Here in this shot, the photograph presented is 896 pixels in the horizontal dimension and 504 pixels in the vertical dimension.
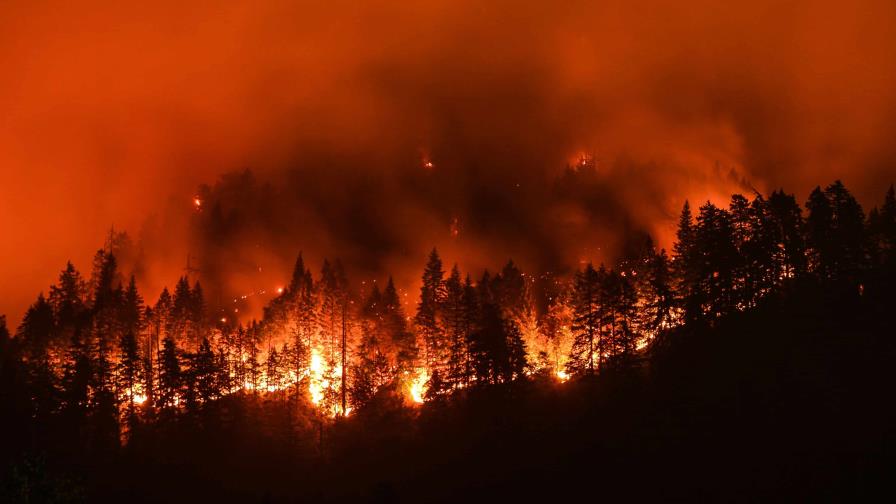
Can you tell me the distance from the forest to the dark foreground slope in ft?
0.77

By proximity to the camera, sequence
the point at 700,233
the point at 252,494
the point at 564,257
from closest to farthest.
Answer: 1. the point at 252,494
2. the point at 700,233
3. the point at 564,257

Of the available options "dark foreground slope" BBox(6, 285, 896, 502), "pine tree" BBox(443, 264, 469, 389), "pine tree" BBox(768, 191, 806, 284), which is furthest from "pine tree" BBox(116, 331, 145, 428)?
"pine tree" BBox(768, 191, 806, 284)

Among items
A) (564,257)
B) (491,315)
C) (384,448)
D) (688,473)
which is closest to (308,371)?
(384,448)

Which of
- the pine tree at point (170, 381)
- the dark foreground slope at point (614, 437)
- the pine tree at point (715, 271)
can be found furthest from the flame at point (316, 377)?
the pine tree at point (715, 271)

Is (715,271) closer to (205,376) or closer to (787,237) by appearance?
(787,237)

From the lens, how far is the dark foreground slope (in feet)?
206

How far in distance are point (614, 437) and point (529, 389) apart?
16676 millimetres

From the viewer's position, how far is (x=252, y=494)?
78250 millimetres

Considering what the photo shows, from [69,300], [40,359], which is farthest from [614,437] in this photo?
[69,300]

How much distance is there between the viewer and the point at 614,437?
7194 cm

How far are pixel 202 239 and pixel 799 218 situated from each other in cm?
15603

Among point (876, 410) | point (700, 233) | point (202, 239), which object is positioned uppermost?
point (202, 239)

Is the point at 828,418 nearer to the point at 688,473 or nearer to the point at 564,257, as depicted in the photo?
the point at 688,473

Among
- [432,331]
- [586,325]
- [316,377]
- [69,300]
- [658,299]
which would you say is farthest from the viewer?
[69,300]
